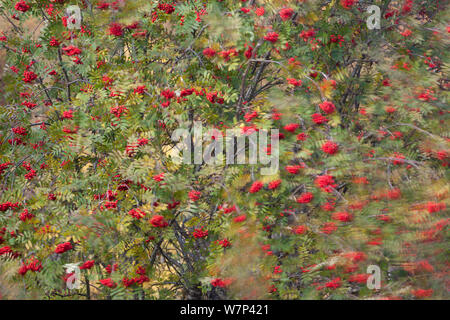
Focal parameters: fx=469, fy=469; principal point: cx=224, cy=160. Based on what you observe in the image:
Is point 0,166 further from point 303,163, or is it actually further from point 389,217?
point 389,217

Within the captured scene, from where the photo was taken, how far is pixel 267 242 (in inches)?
106

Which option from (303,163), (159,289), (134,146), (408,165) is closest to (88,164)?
(134,146)

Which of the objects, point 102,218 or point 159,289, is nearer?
point 102,218

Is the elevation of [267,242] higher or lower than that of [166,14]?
lower

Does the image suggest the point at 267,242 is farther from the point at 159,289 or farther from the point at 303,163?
the point at 159,289

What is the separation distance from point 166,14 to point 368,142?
61.4 inches

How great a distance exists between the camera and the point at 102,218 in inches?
98.7

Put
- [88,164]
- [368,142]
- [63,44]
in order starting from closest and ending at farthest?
[368,142], [63,44], [88,164]
